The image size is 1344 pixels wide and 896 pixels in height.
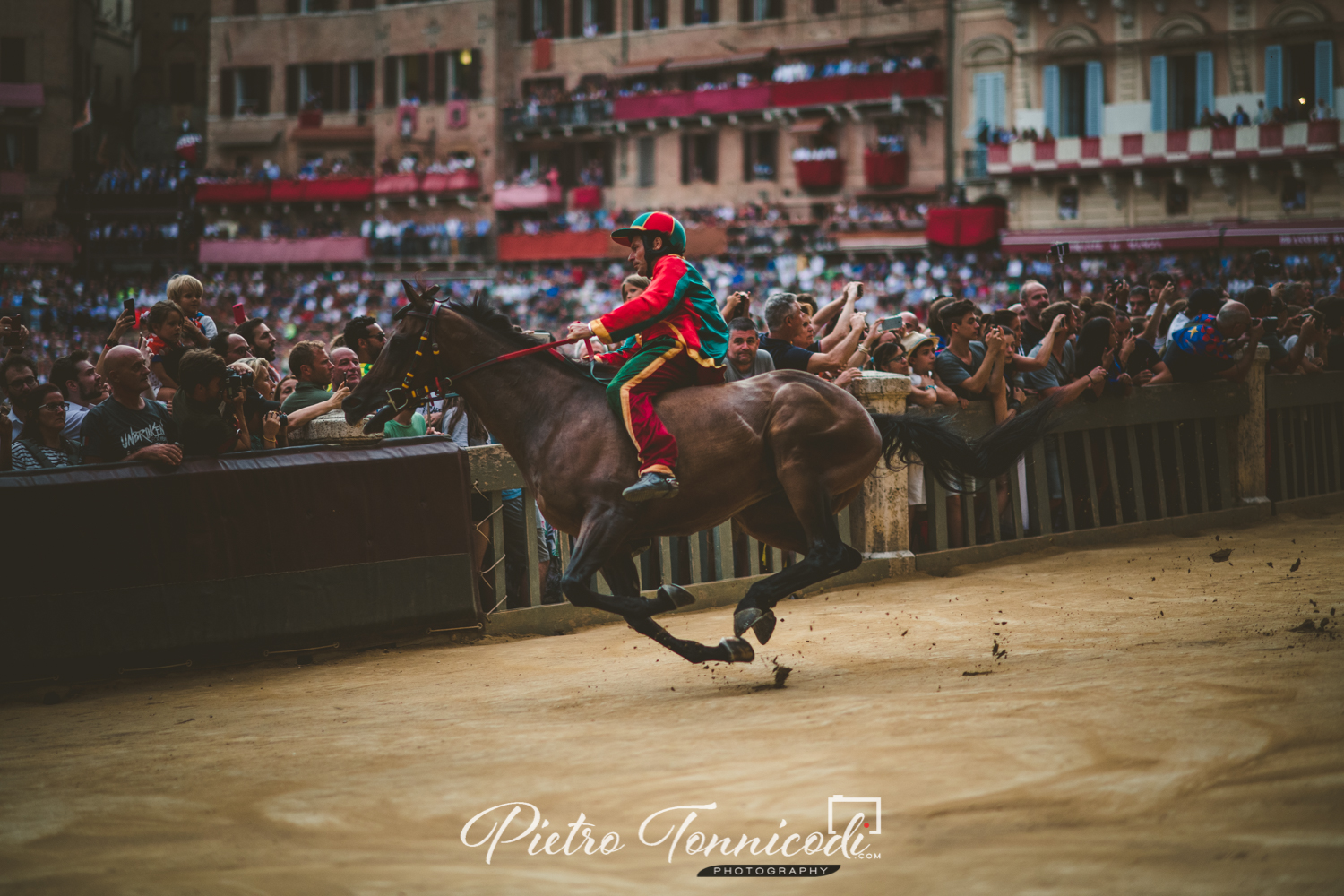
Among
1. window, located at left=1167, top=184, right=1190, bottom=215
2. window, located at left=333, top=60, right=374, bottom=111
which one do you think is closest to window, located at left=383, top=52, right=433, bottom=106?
window, located at left=333, top=60, right=374, bottom=111

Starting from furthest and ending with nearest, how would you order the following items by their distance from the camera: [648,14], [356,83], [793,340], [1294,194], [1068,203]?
1. [356,83]
2. [648,14]
3. [1068,203]
4. [1294,194]
5. [793,340]

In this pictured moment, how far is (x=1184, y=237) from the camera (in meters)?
35.7

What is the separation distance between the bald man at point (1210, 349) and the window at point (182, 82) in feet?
186

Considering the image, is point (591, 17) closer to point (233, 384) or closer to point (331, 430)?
point (331, 430)

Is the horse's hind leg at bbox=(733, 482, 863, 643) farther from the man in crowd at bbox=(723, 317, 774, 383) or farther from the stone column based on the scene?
the stone column

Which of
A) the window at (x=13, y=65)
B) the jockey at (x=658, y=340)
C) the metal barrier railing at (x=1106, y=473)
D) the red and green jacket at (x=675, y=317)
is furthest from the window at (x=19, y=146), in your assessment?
the red and green jacket at (x=675, y=317)

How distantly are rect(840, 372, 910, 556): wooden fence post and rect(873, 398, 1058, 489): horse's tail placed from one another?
1.31 m

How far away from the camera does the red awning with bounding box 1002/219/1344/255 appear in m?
33.9

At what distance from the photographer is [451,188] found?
49.2 metres

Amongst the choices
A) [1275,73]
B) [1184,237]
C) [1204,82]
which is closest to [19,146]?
[1184,237]

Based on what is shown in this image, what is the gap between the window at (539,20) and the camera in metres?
48.8

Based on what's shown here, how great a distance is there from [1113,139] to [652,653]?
3456 centimetres

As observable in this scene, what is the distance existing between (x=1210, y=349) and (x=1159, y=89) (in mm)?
30947

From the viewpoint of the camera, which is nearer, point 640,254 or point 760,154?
point 640,254
